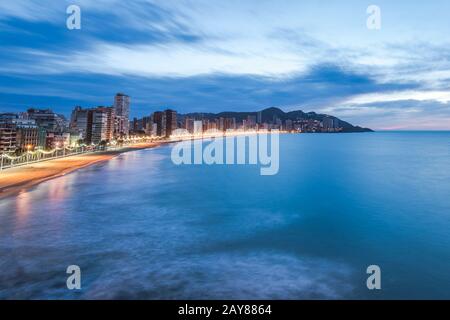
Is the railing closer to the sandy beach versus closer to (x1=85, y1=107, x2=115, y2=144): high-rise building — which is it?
the sandy beach

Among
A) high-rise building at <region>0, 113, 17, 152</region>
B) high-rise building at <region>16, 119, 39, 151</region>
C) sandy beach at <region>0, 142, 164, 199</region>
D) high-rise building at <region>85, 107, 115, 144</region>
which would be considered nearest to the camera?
sandy beach at <region>0, 142, 164, 199</region>

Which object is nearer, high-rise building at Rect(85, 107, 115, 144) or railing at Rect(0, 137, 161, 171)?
railing at Rect(0, 137, 161, 171)

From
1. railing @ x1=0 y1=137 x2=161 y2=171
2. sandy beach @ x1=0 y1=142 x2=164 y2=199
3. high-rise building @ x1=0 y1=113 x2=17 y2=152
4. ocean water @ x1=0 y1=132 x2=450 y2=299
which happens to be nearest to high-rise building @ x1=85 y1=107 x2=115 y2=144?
high-rise building @ x1=0 y1=113 x2=17 y2=152

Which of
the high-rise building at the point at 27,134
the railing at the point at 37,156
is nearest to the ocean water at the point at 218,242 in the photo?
the railing at the point at 37,156

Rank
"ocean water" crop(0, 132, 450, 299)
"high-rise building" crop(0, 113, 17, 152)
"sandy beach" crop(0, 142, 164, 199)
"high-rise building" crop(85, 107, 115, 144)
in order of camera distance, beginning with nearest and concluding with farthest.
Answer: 1. "ocean water" crop(0, 132, 450, 299)
2. "sandy beach" crop(0, 142, 164, 199)
3. "high-rise building" crop(0, 113, 17, 152)
4. "high-rise building" crop(85, 107, 115, 144)

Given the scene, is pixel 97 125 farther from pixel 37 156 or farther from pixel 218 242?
pixel 218 242

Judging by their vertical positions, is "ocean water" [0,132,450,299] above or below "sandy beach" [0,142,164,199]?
below

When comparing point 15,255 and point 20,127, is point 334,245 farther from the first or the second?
point 20,127

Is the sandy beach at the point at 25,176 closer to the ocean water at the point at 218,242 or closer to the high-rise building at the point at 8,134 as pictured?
the ocean water at the point at 218,242
